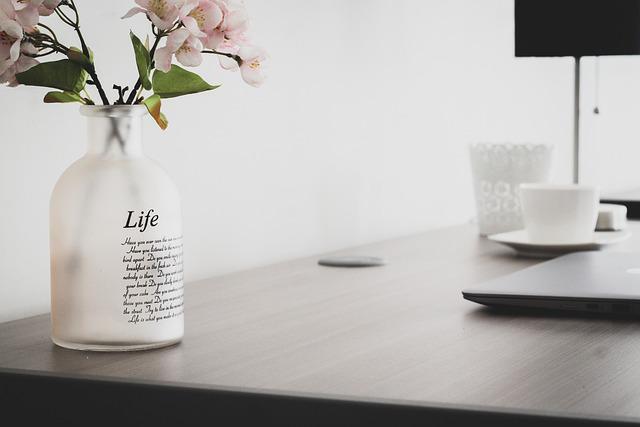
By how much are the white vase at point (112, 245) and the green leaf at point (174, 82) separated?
4 cm

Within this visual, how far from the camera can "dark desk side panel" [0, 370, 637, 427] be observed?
2.26 ft

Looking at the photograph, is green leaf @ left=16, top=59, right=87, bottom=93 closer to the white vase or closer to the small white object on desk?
the white vase

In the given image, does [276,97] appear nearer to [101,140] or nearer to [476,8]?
[101,140]

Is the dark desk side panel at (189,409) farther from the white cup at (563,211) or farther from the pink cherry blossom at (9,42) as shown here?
the white cup at (563,211)

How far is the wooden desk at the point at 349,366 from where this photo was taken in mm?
719

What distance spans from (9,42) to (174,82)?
151 mm

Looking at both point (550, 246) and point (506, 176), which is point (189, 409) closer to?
point (550, 246)

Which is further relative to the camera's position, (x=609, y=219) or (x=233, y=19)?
(x=609, y=219)

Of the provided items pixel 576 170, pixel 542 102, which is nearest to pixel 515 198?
pixel 576 170

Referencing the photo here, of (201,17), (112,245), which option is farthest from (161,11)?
(112,245)

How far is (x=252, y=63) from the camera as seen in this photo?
0.95 m

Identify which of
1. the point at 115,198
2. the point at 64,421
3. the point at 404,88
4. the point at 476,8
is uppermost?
the point at 476,8

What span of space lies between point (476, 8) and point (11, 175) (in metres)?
1.39

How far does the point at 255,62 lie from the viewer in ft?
3.11
